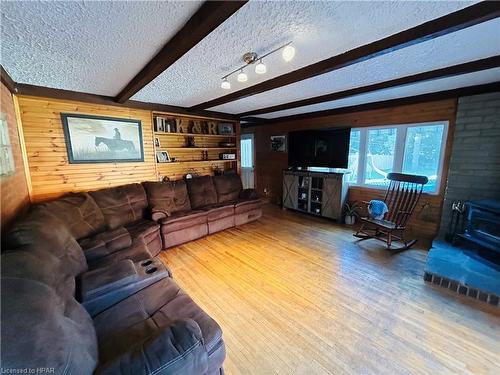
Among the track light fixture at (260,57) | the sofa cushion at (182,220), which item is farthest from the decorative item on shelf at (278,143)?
the track light fixture at (260,57)

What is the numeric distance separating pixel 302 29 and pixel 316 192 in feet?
11.8

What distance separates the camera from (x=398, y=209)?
3.26m

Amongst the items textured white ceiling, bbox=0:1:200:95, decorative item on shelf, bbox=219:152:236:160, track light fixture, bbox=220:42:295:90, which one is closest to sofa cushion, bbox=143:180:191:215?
decorative item on shelf, bbox=219:152:236:160

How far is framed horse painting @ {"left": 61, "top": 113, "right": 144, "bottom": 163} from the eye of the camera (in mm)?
2898

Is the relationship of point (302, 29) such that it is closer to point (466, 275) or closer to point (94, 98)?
point (466, 275)

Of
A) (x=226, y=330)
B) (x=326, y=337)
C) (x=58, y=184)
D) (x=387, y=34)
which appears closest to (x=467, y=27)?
(x=387, y=34)

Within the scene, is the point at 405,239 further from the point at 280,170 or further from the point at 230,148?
the point at 230,148

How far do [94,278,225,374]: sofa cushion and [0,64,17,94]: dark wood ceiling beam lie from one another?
243 centimetres

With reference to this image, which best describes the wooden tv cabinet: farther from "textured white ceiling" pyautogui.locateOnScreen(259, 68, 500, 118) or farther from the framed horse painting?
the framed horse painting

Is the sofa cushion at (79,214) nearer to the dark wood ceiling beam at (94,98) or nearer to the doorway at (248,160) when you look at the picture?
the dark wood ceiling beam at (94,98)

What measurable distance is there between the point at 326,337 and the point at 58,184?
3.74 meters

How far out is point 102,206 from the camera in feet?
9.30

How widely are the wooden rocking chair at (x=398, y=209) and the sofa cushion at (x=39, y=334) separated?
138 inches

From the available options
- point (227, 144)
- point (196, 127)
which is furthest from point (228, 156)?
point (196, 127)
